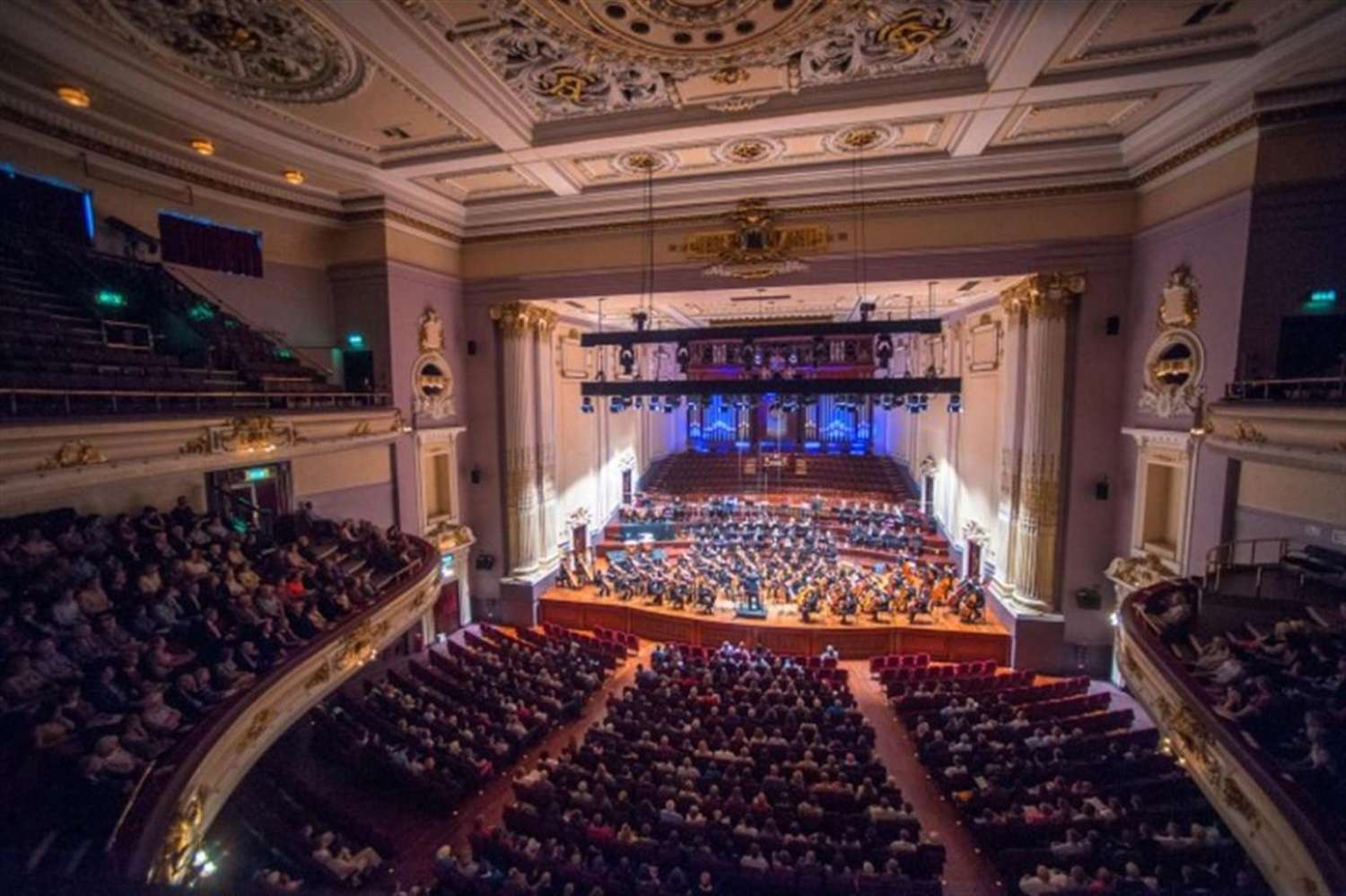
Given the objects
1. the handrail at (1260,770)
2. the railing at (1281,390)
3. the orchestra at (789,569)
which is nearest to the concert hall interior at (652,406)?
the handrail at (1260,770)

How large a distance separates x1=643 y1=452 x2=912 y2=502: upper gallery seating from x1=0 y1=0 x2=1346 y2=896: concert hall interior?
861cm

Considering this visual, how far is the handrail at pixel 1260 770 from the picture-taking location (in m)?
3.23

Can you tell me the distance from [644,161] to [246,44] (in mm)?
5464

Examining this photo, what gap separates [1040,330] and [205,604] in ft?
43.0

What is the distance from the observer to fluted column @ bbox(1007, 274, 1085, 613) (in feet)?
32.1

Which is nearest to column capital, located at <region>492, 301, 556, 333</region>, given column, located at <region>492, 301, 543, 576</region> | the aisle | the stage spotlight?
column, located at <region>492, 301, 543, 576</region>

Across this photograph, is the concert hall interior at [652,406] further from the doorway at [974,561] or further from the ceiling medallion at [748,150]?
the doorway at [974,561]

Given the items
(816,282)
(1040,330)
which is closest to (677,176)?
(816,282)

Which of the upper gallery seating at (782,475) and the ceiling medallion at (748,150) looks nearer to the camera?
the ceiling medallion at (748,150)

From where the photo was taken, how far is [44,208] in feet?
24.2

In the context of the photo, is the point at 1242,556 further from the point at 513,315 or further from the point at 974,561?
the point at 513,315

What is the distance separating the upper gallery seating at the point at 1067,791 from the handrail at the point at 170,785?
7.41 m

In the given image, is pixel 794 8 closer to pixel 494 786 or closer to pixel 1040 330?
pixel 1040 330

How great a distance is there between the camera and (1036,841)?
20.7ft
